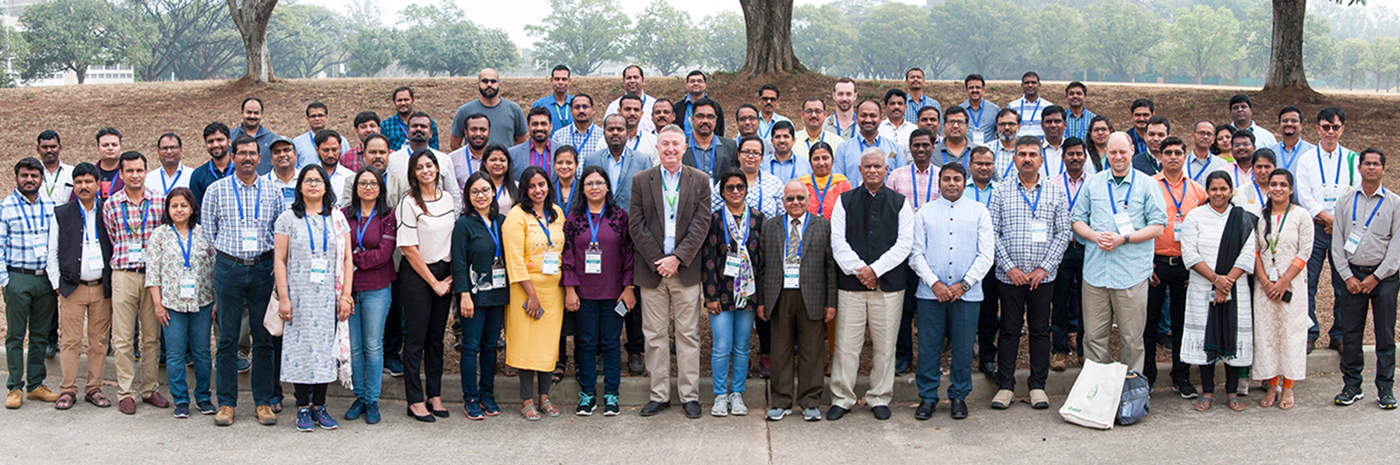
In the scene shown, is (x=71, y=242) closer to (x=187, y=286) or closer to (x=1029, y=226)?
(x=187, y=286)

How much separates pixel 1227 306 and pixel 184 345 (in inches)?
266

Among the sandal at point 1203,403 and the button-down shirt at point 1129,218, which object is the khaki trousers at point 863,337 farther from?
the sandal at point 1203,403

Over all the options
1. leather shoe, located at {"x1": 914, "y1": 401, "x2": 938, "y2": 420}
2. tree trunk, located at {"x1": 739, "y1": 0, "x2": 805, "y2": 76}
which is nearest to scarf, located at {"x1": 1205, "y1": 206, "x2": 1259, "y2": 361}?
leather shoe, located at {"x1": 914, "y1": 401, "x2": 938, "y2": 420}

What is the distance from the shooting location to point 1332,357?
309 inches

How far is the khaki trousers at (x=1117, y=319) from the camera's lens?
7.00 metres

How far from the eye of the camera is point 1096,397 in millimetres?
6711

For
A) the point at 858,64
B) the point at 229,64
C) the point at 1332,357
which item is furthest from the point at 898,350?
the point at 858,64

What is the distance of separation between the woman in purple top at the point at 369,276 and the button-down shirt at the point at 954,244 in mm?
3311

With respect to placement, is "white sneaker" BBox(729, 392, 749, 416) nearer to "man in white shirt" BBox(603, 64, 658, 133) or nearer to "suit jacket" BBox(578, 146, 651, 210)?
"suit jacket" BBox(578, 146, 651, 210)

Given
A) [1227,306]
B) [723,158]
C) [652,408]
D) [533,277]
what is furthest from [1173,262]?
[533,277]

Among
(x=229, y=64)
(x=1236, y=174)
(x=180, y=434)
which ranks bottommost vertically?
(x=180, y=434)

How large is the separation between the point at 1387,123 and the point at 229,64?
65974mm

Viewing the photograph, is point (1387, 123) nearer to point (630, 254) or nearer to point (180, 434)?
point (630, 254)

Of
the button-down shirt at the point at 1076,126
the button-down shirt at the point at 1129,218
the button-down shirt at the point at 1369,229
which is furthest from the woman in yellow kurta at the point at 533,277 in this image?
the button-down shirt at the point at 1369,229
